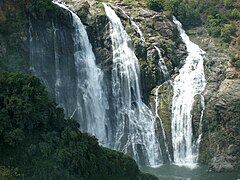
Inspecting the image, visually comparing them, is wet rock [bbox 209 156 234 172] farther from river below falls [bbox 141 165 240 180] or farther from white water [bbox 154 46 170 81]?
white water [bbox 154 46 170 81]

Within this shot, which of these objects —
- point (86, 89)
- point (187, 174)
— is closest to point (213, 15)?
point (86, 89)

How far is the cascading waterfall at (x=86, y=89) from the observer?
40.1 m

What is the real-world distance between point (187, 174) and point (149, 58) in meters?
11.6

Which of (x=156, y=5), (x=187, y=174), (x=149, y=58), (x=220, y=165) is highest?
(x=156, y=5)

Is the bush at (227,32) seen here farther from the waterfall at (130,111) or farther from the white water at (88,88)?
the white water at (88,88)

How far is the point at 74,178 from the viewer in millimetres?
25859

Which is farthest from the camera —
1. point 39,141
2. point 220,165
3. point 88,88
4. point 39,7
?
point 88,88

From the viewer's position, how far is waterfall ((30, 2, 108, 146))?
1549 inches

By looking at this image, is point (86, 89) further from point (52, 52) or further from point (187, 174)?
point (187, 174)

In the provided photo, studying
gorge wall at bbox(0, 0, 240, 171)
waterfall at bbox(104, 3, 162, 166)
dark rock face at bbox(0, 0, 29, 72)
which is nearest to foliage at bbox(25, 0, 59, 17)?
gorge wall at bbox(0, 0, 240, 171)

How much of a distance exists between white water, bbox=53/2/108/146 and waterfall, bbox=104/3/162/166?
1.18 meters

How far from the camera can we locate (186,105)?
142 ft

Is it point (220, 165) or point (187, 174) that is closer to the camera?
point (187, 174)

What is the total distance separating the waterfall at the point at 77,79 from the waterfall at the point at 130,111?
47.3 inches
